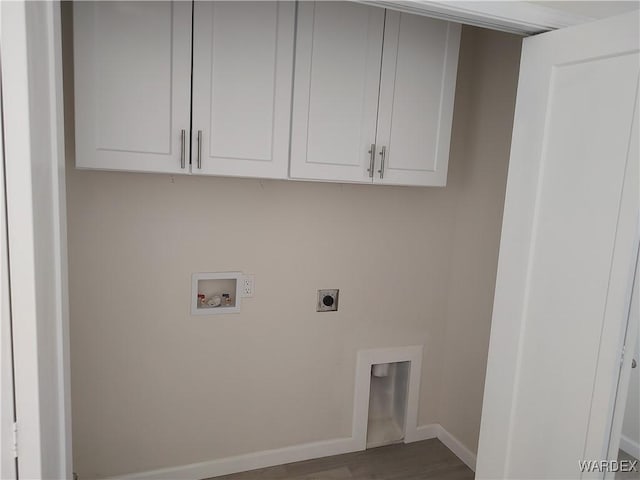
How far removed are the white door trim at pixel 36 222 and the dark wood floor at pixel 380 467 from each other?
5.31 ft

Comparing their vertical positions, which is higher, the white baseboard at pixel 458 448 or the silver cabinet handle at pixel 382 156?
the silver cabinet handle at pixel 382 156

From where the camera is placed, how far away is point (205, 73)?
1.88m

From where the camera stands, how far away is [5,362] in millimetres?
1004

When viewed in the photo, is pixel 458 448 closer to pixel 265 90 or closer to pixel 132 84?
pixel 265 90

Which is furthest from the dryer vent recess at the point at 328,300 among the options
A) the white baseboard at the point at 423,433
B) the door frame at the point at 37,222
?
the door frame at the point at 37,222

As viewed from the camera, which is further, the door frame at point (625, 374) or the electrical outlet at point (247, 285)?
the electrical outlet at point (247, 285)

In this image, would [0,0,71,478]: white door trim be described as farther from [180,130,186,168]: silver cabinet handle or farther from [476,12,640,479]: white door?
[476,12,640,479]: white door

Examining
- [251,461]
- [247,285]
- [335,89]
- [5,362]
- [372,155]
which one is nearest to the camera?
Answer: [5,362]

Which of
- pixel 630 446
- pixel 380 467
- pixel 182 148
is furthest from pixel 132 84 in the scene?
pixel 380 467

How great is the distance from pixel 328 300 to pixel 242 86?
126 cm

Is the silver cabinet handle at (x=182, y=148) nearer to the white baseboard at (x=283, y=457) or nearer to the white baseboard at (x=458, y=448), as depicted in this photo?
the white baseboard at (x=283, y=457)

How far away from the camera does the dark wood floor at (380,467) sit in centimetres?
263

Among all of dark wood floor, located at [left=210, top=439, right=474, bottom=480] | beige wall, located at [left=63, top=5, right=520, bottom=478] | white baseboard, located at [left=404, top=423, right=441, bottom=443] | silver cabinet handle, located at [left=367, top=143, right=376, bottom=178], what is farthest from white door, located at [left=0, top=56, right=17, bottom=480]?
white baseboard, located at [left=404, top=423, right=441, bottom=443]

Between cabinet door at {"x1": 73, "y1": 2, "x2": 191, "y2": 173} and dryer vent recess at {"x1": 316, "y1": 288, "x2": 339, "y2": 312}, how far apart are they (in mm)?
1135
